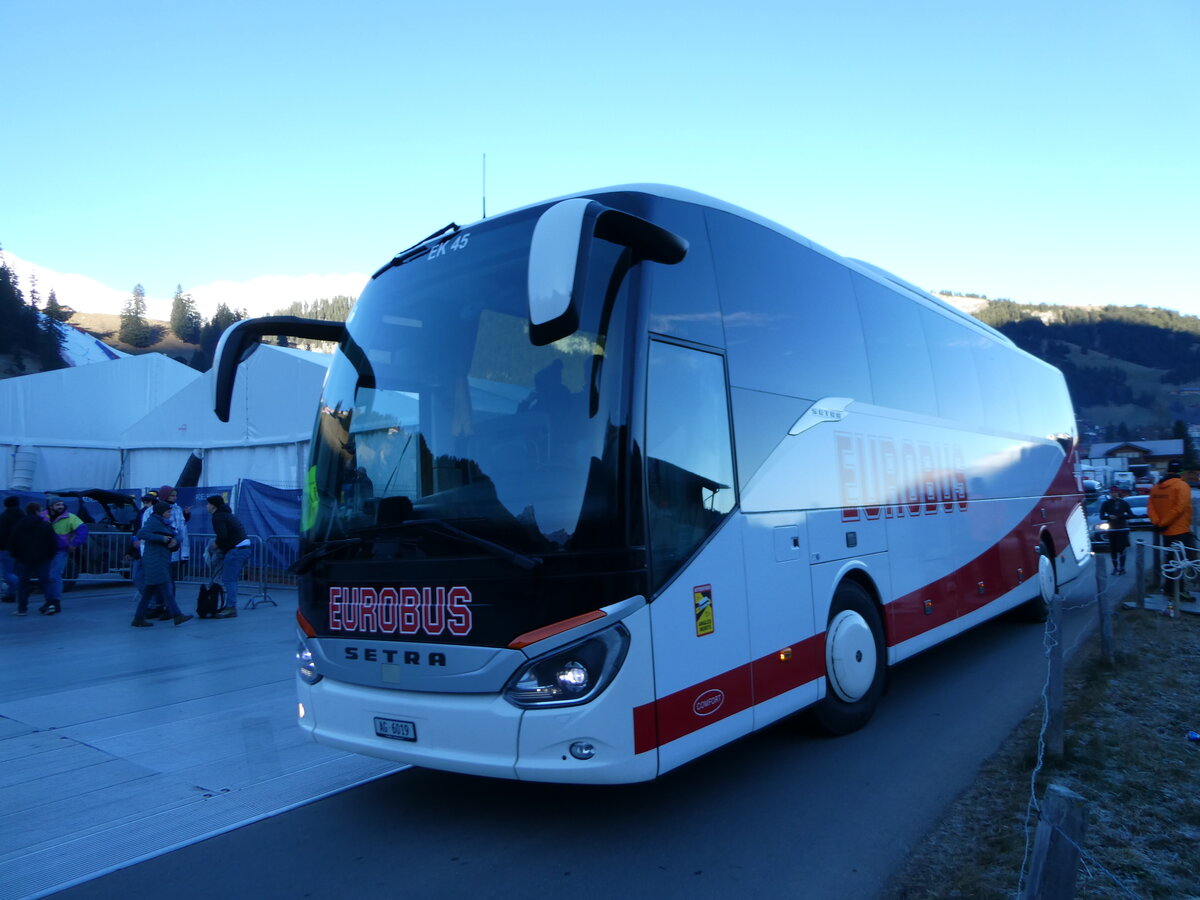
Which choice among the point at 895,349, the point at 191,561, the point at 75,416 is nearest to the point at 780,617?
the point at 895,349

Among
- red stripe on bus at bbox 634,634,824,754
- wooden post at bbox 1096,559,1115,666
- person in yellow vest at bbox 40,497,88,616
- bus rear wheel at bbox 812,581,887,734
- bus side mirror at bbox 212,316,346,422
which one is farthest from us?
person in yellow vest at bbox 40,497,88,616

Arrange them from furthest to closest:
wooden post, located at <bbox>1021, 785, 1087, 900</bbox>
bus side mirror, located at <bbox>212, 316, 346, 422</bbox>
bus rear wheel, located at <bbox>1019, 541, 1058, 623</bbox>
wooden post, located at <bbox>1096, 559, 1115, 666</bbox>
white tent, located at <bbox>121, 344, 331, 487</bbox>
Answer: white tent, located at <bbox>121, 344, 331, 487</bbox>, bus rear wheel, located at <bbox>1019, 541, 1058, 623</bbox>, wooden post, located at <bbox>1096, 559, 1115, 666</bbox>, bus side mirror, located at <bbox>212, 316, 346, 422</bbox>, wooden post, located at <bbox>1021, 785, 1087, 900</bbox>

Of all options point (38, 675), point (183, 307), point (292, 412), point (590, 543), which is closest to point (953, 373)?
point (590, 543)

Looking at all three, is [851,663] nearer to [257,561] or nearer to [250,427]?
[257,561]

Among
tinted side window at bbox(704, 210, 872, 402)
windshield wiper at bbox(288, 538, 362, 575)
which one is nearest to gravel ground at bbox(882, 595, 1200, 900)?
tinted side window at bbox(704, 210, 872, 402)

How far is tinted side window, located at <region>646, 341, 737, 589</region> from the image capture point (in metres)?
4.29

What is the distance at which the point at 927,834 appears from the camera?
4348mm

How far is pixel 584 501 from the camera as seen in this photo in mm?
4078

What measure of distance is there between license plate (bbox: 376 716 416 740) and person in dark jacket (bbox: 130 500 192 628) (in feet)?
29.4

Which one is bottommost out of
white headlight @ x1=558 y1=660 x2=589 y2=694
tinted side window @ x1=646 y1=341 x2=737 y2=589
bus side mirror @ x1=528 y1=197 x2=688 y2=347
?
white headlight @ x1=558 y1=660 x2=589 y2=694

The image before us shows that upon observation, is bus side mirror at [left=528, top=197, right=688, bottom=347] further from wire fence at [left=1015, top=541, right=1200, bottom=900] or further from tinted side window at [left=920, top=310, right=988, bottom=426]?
tinted side window at [left=920, top=310, right=988, bottom=426]

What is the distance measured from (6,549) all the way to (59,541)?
128 centimetres

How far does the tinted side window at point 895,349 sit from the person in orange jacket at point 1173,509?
6135mm

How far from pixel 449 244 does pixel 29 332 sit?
280ft
